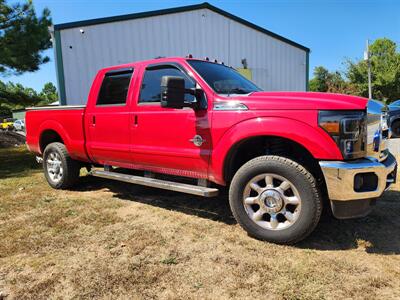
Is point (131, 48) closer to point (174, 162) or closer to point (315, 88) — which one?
point (174, 162)

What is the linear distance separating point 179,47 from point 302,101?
10787mm

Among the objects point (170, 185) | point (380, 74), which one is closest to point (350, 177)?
point (170, 185)

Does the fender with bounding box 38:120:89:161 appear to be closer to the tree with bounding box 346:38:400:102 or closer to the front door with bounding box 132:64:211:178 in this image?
the front door with bounding box 132:64:211:178

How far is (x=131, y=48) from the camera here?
40.7ft

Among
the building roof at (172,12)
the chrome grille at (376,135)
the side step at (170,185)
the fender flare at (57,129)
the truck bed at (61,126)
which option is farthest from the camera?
the building roof at (172,12)

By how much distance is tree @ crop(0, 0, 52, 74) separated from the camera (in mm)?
11297

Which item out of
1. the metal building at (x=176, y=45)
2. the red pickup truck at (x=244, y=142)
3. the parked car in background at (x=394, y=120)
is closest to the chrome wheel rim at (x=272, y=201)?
the red pickup truck at (x=244, y=142)

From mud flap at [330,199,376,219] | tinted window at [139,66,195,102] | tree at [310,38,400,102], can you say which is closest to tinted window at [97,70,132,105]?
tinted window at [139,66,195,102]

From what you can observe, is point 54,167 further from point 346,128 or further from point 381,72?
point 381,72

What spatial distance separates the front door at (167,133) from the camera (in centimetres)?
408

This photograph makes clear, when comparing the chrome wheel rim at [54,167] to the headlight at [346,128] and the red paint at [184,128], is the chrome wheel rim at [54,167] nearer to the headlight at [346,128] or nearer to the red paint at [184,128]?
the red paint at [184,128]

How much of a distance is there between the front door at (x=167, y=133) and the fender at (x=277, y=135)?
0.57ft

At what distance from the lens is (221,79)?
4.42 metres

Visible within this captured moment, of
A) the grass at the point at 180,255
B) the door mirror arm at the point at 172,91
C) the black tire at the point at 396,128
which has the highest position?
the door mirror arm at the point at 172,91
